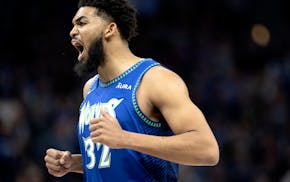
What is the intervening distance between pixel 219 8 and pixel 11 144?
16.0 ft

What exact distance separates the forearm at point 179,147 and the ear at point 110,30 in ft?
2.70

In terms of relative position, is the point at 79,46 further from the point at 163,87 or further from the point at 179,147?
the point at 179,147

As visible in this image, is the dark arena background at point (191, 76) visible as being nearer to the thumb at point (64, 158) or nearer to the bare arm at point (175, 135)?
the thumb at point (64, 158)

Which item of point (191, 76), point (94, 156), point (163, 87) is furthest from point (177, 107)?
point (191, 76)

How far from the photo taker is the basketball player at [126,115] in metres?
4.37

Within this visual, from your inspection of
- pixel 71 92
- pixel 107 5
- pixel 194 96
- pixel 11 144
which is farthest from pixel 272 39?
pixel 107 5

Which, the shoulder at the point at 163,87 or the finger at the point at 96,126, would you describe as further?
the shoulder at the point at 163,87

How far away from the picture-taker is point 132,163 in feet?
15.4

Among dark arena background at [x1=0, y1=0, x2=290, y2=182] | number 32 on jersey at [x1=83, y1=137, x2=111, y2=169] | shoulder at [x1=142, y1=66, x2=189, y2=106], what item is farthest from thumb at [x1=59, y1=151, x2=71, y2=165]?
dark arena background at [x1=0, y1=0, x2=290, y2=182]

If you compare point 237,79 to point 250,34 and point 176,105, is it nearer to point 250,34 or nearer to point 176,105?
point 250,34

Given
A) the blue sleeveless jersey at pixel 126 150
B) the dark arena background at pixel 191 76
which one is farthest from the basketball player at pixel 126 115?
the dark arena background at pixel 191 76

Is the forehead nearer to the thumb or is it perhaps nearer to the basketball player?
the basketball player

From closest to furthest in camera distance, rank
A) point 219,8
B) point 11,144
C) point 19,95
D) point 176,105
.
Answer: point 176,105, point 11,144, point 19,95, point 219,8

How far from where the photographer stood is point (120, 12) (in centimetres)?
502
